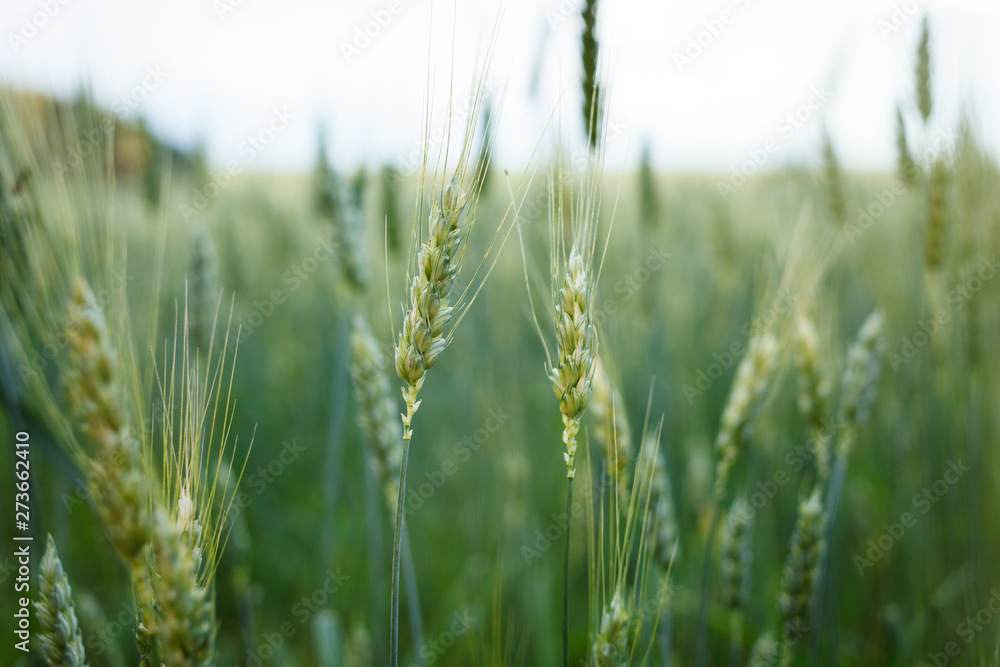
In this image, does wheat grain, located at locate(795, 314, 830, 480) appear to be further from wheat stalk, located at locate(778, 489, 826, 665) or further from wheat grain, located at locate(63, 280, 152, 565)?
wheat grain, located at locate(63, 280, 152, 565)

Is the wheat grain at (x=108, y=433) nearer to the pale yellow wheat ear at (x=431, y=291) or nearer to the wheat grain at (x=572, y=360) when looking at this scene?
the pale yellow wheat ear at (x=431, y=291)

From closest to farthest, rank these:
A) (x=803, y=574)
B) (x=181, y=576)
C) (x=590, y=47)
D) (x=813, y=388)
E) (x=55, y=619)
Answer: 1. (x=181, y=576)
2. (x=55, y=619)
3. (x=590, y=47)
4. (x=803, y=574)
5. (x=813, y=388)

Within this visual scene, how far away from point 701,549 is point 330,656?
1336mm

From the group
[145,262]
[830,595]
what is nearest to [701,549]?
[830,595]

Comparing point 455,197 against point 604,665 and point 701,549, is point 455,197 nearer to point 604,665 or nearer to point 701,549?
point 604,665

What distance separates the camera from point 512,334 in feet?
9.98

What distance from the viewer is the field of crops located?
857mm
